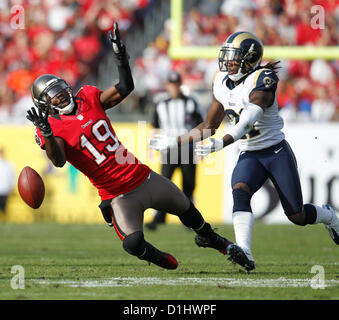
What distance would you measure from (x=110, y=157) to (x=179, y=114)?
396cm

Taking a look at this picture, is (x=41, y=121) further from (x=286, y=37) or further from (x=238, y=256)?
(x=286, y=37)

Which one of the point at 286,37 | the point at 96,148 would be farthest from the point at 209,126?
the point at 286,37

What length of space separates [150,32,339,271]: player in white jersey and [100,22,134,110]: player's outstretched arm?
393 millimetres

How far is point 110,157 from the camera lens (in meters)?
5.12

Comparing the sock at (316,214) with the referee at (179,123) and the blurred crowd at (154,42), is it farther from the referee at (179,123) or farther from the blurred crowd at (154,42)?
the blurred crowd at (154,42)

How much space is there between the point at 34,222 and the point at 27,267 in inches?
186

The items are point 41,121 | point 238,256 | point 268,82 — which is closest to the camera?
point 41,121

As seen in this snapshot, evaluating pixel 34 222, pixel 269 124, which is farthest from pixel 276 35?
pixel 269 124

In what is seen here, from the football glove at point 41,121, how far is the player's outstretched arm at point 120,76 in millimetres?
606

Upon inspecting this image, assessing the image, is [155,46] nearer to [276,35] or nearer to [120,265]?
[276,35]

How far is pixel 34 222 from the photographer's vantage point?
1041 centimetres

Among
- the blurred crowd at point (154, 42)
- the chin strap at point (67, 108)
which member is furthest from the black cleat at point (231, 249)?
the blurred crowd at point (154, 42)

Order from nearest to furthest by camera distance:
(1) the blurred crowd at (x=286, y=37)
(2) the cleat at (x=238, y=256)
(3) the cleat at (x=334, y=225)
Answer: (2) the cleat at (x=238, y=256) < (3) the cleat at (x=334, y=225) < (1) the blurred crowd at (x=286, y=37)

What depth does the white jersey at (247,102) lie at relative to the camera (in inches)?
209
